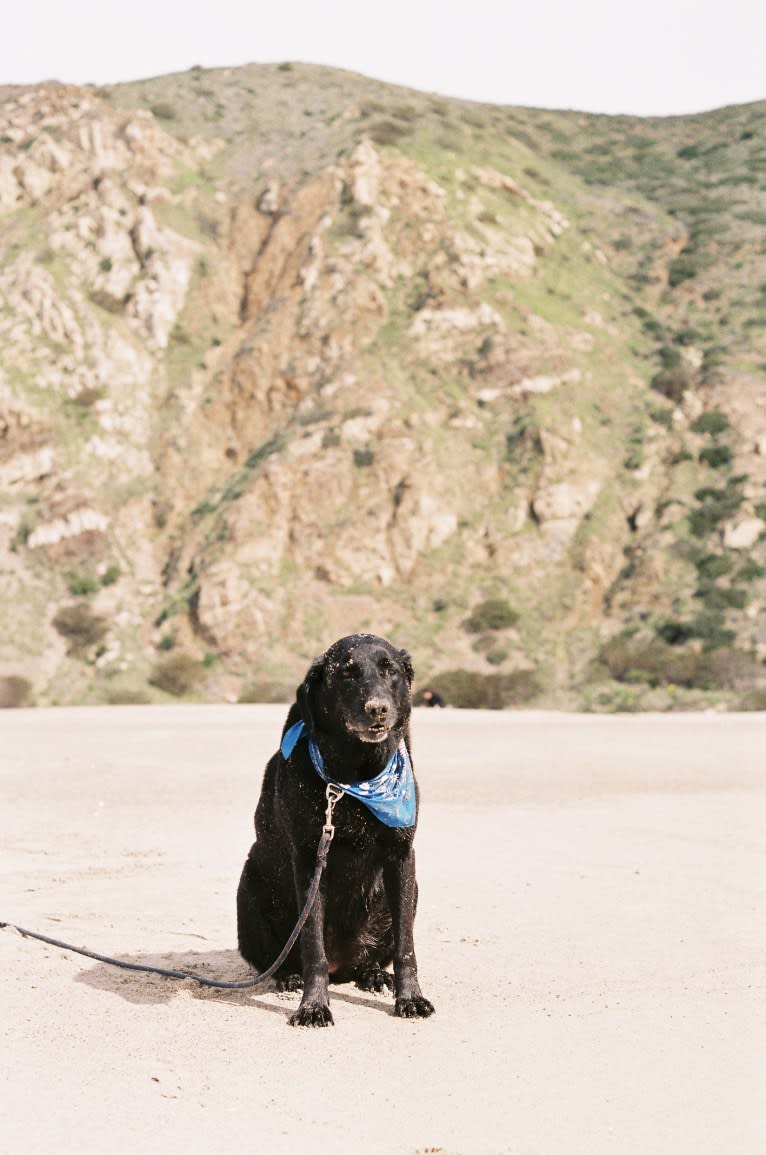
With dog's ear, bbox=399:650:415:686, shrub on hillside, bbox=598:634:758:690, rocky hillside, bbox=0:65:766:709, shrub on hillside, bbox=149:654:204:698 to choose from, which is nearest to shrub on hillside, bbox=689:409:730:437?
rocky hillside, bbox=0:65:766:709

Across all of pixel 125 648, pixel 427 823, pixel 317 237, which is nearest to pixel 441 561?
pixel 125 648

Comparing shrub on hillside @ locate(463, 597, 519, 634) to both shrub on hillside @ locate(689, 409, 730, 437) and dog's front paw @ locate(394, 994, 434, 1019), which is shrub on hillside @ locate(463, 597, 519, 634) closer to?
shrub on hillside @ locate(689, 409, 730, 437)

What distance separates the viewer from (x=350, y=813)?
4.98 m

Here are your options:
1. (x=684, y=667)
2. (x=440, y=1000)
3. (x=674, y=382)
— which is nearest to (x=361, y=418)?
(x=674, y=382)

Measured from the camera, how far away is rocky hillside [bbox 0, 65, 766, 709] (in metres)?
45.6

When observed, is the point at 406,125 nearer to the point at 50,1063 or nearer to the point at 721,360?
the point at 721,360

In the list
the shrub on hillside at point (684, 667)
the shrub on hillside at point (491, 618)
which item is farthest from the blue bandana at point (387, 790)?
the shrub on hillside at point (491, 618)

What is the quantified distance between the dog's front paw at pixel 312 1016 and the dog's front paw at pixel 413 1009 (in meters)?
0.34

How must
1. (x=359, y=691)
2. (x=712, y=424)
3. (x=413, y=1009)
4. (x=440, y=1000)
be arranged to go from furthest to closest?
(x=712, y=424)
(x=440, y=1000)
(x=413, y=1009)
(x=359, y=691)

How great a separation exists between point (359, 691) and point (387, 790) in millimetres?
460

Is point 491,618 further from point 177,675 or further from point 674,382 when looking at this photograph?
point 674,382

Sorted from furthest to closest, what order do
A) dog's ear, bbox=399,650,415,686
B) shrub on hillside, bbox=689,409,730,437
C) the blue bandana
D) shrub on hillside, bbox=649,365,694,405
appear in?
shrub on hillside, bbox=649,365,694,405 → shrub on hillside, bbox=689,409,730,437 → dog's ear, bbox=399,650,415,686 → the blue bandana

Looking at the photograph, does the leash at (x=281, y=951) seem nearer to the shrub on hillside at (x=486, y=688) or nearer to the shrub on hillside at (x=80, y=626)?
the shrub on hillside at (x=486, y=688)

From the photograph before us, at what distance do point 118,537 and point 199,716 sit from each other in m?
26.5
